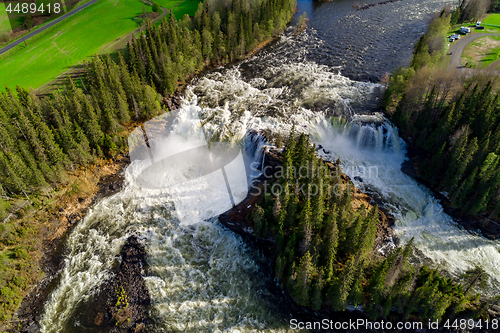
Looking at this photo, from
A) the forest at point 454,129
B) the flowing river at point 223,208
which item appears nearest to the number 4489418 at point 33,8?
the flowing river at point 223,208

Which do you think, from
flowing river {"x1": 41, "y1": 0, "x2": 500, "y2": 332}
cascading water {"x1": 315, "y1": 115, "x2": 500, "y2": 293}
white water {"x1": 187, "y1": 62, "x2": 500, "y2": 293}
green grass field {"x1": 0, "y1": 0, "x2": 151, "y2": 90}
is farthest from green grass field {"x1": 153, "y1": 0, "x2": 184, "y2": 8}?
cascading water {"x1": 315, "y1": 115, "x2": 500, "y2": 293}

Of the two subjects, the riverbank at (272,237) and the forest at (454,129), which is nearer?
the riverbank at (272,237)

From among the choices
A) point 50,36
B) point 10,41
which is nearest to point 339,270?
point 50,36

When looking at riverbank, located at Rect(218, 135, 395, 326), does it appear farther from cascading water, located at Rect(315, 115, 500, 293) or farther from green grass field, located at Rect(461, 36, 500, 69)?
green grass field, located at Rect(461, 36, 500, 69)

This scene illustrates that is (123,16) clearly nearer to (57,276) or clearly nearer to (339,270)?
(57,276)

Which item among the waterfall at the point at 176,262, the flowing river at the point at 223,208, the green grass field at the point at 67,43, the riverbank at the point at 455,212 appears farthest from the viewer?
the green grass field at the point at 67,43

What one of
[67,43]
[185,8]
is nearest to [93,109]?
[67,43]

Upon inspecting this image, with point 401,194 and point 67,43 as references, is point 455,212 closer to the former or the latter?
point 401,194

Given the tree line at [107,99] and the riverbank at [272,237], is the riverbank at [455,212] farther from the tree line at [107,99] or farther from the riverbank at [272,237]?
the tree line at [107,99]
